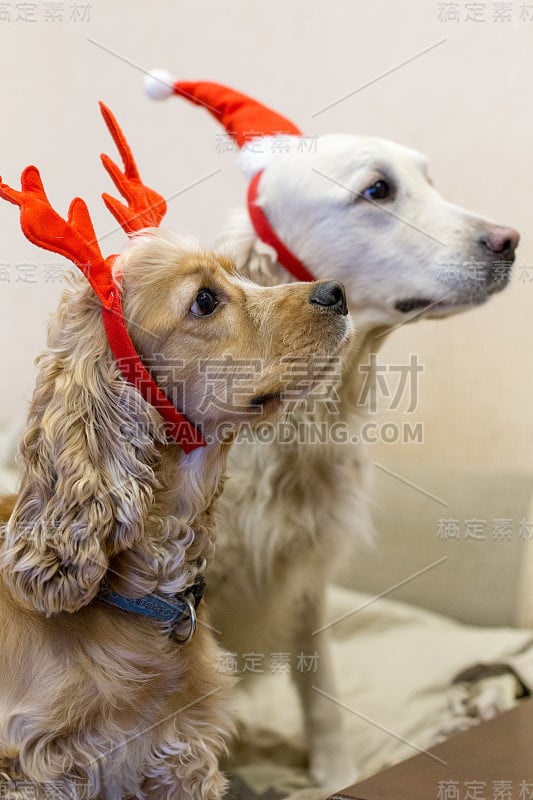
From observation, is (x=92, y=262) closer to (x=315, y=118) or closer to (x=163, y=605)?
(x=163, y=605)

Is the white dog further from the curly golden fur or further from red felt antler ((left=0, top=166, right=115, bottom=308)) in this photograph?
red felt antler ((left=0, top=166, right=115, bottom=308))

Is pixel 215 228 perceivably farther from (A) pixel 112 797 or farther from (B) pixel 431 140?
(A) pixel 112 797

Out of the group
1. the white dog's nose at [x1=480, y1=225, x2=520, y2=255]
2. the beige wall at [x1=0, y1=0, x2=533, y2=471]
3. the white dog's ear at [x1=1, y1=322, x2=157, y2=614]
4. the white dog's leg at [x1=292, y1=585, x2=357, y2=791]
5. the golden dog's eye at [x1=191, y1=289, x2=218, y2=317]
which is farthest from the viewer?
the beige wall at [x1=0, y1=0, x2=533, y2=471]

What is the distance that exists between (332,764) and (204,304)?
36.6 inches

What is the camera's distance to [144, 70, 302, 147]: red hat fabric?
1.52m

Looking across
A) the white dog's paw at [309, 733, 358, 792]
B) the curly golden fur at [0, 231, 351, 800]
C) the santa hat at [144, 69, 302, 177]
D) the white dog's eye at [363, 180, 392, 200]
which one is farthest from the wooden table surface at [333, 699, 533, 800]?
the santa hat at [144, 69, 302, 177]

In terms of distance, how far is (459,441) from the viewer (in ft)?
6.63

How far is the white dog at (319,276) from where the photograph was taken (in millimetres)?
1437

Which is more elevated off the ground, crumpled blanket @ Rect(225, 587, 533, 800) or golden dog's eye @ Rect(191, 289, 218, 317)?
golden dog's eye @ Rect(191, 289, 218, 317)

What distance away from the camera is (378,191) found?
1443 mm

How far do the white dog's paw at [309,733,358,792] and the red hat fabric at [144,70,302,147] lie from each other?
1106 millimetres

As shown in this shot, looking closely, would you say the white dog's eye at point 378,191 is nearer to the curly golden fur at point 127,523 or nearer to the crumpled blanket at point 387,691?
the curly golden fur at point 127,523

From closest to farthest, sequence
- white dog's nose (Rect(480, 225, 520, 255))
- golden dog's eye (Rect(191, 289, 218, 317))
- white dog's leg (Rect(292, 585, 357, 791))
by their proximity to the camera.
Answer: golden dog's eye (Rect(191, 289, 218, 317)), white dog's nose (Rect(480, 225, 520, 255)), white dog's leg (Rect(292, 585, 357, 791))

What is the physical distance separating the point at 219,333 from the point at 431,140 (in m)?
1.08
